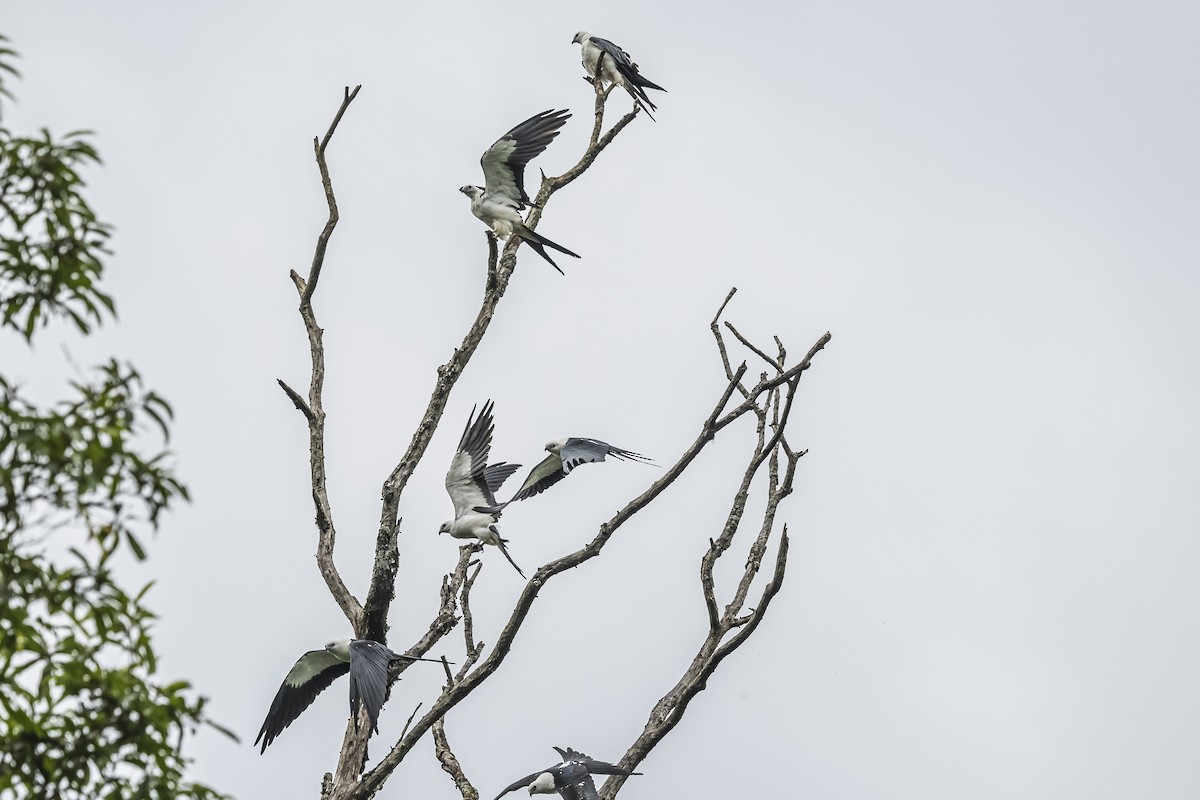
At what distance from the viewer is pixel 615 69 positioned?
11.5m

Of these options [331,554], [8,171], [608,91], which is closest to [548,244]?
[608,91]

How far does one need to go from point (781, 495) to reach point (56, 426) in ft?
18.2

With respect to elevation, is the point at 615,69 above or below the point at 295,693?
above

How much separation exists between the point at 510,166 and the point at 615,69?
5.09 feet

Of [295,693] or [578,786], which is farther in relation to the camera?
[295,693]

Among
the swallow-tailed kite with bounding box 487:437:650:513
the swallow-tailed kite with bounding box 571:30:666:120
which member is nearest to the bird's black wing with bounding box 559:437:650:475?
the swallow-tailed kite with bounding box 487:437:650:513

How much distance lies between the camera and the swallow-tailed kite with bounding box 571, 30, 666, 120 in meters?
11.3

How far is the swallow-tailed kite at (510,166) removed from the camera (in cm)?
1042

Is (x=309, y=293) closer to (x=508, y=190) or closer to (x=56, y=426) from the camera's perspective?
(x=508, y=190)

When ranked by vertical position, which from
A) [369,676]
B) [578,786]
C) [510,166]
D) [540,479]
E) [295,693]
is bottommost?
[578,786]

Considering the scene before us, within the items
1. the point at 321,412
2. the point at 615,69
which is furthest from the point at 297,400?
the point at 615,69

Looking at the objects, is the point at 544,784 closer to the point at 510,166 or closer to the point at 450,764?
the point at 450,764

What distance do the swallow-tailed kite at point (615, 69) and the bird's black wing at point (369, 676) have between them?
5.02 meters

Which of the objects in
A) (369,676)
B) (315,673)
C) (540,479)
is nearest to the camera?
(369,676)
